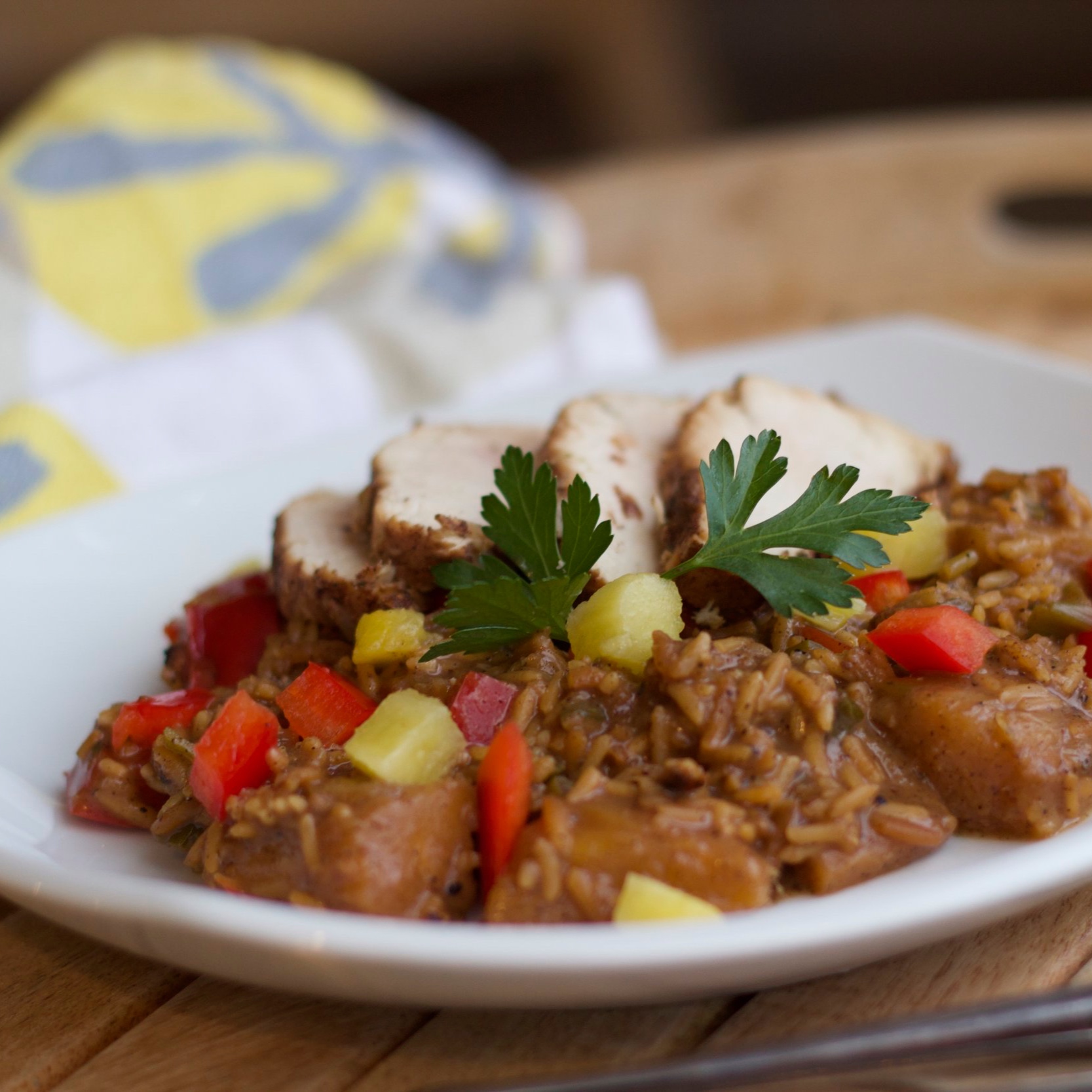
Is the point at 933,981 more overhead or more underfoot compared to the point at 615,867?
more underfoot

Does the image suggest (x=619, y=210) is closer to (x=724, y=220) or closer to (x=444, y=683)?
(x=724, y=220)

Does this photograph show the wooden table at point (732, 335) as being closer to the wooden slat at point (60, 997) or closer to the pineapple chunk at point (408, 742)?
the wooden slat at point (60, 997)

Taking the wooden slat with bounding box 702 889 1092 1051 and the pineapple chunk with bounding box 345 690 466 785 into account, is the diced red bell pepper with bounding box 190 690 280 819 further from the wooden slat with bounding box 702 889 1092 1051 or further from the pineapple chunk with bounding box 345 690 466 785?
the wooden slat with bounding box 702 889 1092 1051

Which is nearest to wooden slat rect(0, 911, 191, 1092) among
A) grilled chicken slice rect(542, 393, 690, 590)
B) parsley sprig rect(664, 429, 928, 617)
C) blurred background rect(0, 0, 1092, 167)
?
grilled chicken slice rect(542, 393, 690, 590)

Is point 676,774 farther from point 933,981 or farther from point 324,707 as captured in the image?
point 324,707

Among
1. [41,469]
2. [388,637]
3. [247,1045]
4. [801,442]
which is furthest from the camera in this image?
[41,469]

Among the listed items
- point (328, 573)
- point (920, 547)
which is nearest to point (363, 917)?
point (328, 573)

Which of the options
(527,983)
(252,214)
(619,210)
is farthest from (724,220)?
(527,983)

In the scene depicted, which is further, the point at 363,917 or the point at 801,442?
the point at 801,442
